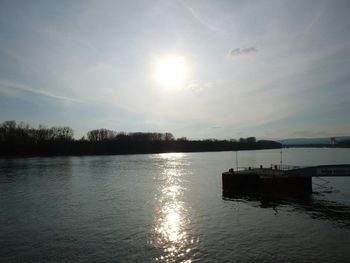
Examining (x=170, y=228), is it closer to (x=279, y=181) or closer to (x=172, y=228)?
(x=172, y=228)

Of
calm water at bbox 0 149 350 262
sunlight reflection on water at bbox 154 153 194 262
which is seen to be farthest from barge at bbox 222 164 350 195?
sunlight reflection on water at bbox 154 153 194 262

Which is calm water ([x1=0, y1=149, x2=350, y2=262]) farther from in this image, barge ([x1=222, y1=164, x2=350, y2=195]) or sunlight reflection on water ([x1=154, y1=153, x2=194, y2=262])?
barge ([x1=222, y1=164, x2=350, y2=195])

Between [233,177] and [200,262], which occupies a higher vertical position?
[233,177]

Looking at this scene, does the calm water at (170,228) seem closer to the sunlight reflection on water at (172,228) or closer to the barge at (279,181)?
the sunlight reflection on water at (172,228)

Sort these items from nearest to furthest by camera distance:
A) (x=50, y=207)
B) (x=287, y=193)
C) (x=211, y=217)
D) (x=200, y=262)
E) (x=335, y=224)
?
(x=200, y=262) → (x=335, y=224) → (x=211, y=217) → (x=50, y=207) → (x=287, y=193)

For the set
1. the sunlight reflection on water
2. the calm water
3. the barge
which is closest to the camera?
the calm water

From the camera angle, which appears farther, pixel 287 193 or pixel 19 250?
pixel 287 193

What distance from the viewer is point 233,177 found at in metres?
58.9

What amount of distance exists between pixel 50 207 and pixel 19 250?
1793cm

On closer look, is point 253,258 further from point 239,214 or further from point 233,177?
point 233,177

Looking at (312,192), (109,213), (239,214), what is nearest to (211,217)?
(239,214)

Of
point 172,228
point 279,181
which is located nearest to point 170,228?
point 172,228

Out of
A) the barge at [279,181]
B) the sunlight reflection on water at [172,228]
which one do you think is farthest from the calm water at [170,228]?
the barge at [279,181]

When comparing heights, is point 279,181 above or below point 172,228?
above
